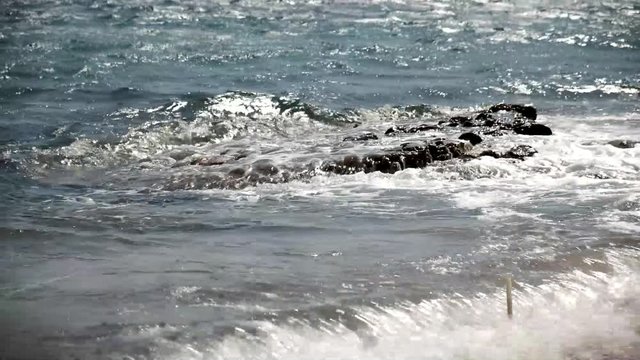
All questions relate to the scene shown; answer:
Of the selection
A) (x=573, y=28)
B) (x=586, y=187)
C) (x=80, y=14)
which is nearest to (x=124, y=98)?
(x=586, y=187)

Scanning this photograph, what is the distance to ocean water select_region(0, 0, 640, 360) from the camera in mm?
4926

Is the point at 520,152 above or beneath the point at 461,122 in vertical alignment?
above

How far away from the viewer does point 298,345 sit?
473 centimetres

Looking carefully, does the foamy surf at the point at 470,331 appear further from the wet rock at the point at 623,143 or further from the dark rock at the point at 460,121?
the dark rock at the point at 460,121

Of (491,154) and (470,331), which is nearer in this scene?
(470,331)

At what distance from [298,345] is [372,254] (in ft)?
5.93

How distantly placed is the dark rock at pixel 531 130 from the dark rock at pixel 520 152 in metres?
1.20

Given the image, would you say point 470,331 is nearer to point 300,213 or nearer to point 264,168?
point 300,213

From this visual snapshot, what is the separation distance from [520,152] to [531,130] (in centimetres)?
156

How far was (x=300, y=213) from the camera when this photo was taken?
8086mm

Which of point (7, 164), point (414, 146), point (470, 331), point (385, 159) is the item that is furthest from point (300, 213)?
point (7, 164)

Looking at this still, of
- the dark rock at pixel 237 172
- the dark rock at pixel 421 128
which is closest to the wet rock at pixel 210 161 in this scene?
the dark rock at pixel 237 172

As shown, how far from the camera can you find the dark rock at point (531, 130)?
11828 millimetres

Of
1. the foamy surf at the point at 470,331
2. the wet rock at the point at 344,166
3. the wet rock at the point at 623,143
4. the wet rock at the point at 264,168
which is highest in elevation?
the foamy surf at the point at 470,331
